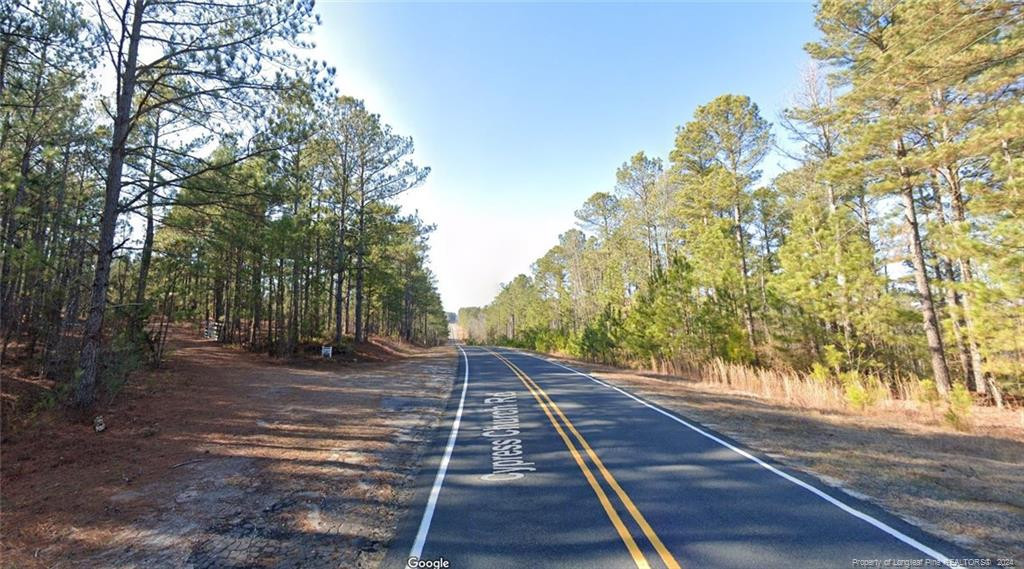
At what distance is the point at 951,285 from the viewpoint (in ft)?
34.8

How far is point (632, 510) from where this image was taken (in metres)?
4.89

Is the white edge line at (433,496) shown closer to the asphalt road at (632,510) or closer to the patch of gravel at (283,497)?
the asphalt road at (632,510)

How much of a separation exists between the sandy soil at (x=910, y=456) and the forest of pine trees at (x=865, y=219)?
336 centimetres

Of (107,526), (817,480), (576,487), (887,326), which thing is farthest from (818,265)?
(107,526)

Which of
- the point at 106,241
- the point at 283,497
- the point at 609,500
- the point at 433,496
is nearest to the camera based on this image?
the point at 609,500

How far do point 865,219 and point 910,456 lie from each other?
18.2m

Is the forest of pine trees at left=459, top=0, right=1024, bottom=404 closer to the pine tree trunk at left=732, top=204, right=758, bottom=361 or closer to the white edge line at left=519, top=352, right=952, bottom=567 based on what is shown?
the pine tree trunk at left=732, top=204, right=758, bottom=361

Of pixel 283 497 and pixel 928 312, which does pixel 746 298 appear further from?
pixel 283 497

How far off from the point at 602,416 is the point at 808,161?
17.2 metres

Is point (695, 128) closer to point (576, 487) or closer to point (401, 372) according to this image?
point (401, 372)

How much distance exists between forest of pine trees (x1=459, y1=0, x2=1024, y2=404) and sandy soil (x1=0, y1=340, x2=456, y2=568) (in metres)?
13.7

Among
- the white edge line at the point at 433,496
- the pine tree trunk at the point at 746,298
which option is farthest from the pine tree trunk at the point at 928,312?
the white edge line at the point at 433,496

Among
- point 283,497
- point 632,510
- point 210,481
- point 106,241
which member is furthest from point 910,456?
point 106,241

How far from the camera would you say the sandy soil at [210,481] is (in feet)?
14.4
